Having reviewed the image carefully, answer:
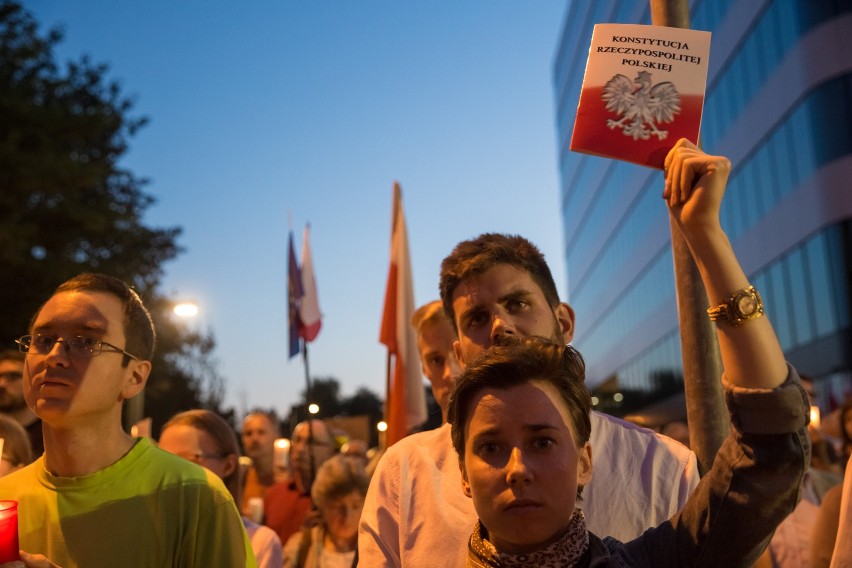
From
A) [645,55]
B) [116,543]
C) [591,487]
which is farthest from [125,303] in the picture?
[645,55]

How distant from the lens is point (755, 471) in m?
2.04

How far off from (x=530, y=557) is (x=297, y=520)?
5.46m

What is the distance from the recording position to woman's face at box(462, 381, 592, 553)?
219cm

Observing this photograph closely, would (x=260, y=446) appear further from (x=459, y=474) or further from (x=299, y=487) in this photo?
(x=459, y=474)

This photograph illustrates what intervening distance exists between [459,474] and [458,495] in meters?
0.07

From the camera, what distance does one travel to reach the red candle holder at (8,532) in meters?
2.53

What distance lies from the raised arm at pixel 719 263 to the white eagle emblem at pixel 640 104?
0.31m

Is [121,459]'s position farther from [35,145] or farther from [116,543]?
[35,145]

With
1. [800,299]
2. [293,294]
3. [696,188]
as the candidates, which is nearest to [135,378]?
[696,188]

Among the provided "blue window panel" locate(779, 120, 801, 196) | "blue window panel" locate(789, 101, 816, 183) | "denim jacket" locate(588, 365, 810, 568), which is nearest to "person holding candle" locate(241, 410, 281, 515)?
"denim jacket" locate(588, 365, 810, 568)

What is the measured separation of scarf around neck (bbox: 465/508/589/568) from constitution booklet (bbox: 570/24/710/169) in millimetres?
956

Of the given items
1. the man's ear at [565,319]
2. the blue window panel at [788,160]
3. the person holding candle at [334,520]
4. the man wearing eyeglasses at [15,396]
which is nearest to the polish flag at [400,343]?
the person holding candle at [334,520]

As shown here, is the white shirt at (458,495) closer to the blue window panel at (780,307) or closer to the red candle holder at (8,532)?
the red candle holder at (8,532)

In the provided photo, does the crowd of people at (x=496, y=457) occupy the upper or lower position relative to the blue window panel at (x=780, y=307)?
lower
